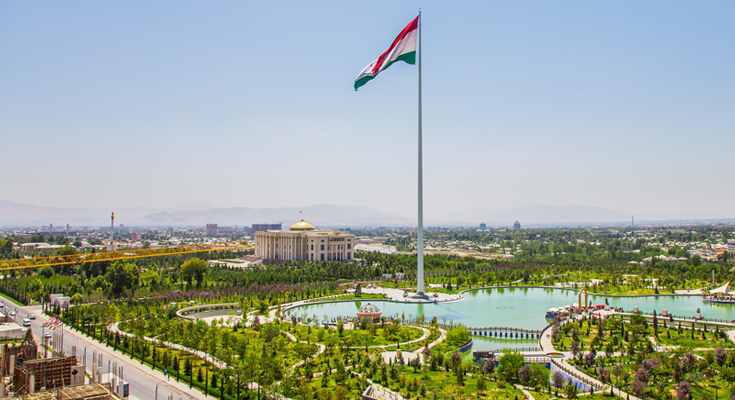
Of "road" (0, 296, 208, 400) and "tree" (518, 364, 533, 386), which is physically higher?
"tree" (518, 364, 533, 386)

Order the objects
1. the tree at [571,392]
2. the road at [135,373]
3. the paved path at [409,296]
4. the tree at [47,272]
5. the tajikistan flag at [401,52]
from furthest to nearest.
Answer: the tree at [47,272], the paved path at [409,296], the tajikistan flag at [401,52], the road at [135,373], the tree at [571,392]

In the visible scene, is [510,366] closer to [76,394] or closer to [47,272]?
[76,394]

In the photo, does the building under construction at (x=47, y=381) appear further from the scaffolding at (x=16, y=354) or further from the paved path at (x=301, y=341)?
the paved path at (x=301, y=341)

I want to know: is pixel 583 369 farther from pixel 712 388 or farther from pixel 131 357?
pixel 131 357

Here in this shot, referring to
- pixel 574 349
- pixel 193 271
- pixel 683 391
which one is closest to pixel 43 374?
pixel 683 391

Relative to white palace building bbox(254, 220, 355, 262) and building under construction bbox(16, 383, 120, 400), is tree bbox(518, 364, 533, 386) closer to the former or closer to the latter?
building under construction bbox(16, 383, 120, 400)

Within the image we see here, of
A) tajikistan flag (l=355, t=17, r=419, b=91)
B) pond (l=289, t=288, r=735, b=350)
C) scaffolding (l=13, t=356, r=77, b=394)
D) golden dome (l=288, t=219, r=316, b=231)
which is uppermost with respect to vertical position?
tajikistan flag (l=355, t=17, r=419, b=91)

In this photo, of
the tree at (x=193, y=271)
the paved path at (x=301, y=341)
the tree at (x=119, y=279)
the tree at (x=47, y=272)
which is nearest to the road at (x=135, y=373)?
the paved path at (x=301, y=341)

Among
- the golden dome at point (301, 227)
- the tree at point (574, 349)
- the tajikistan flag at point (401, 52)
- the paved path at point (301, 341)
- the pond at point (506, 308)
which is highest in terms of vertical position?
the tajikistan flag at point (401, 52)

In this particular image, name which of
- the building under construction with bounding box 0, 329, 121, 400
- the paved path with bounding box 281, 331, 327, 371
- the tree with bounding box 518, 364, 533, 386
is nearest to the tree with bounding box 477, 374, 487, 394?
the tree with bounding box 518, 364, 533, 386
